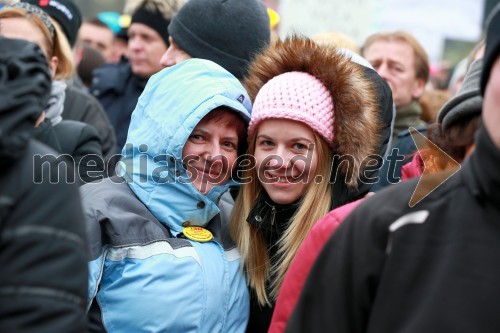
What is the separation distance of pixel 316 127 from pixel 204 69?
541mm

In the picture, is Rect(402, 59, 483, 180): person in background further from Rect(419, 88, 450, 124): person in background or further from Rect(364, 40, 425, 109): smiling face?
Rect(419, 88, 450, 124): person in background

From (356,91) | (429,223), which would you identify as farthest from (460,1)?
(429,223)

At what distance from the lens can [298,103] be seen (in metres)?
3.31

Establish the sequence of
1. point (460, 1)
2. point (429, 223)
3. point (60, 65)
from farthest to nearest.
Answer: point (460, 1), point (60, 65), point (429, 223)

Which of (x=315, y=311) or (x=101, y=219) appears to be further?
(x=101, y=219)

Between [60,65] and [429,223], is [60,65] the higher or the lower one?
the lower one

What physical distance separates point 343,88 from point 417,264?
4.93 ft

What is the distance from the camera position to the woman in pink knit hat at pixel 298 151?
3303 millimetres

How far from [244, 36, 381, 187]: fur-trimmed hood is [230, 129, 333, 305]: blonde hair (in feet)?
0.27

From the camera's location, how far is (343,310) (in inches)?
80.6

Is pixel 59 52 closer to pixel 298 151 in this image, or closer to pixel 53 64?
pixel 53 64

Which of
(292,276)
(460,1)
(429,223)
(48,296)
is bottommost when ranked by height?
(460,1)

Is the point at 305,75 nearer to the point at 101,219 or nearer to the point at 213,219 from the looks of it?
the point at 213,219

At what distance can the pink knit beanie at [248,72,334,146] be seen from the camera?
3.31 metres
